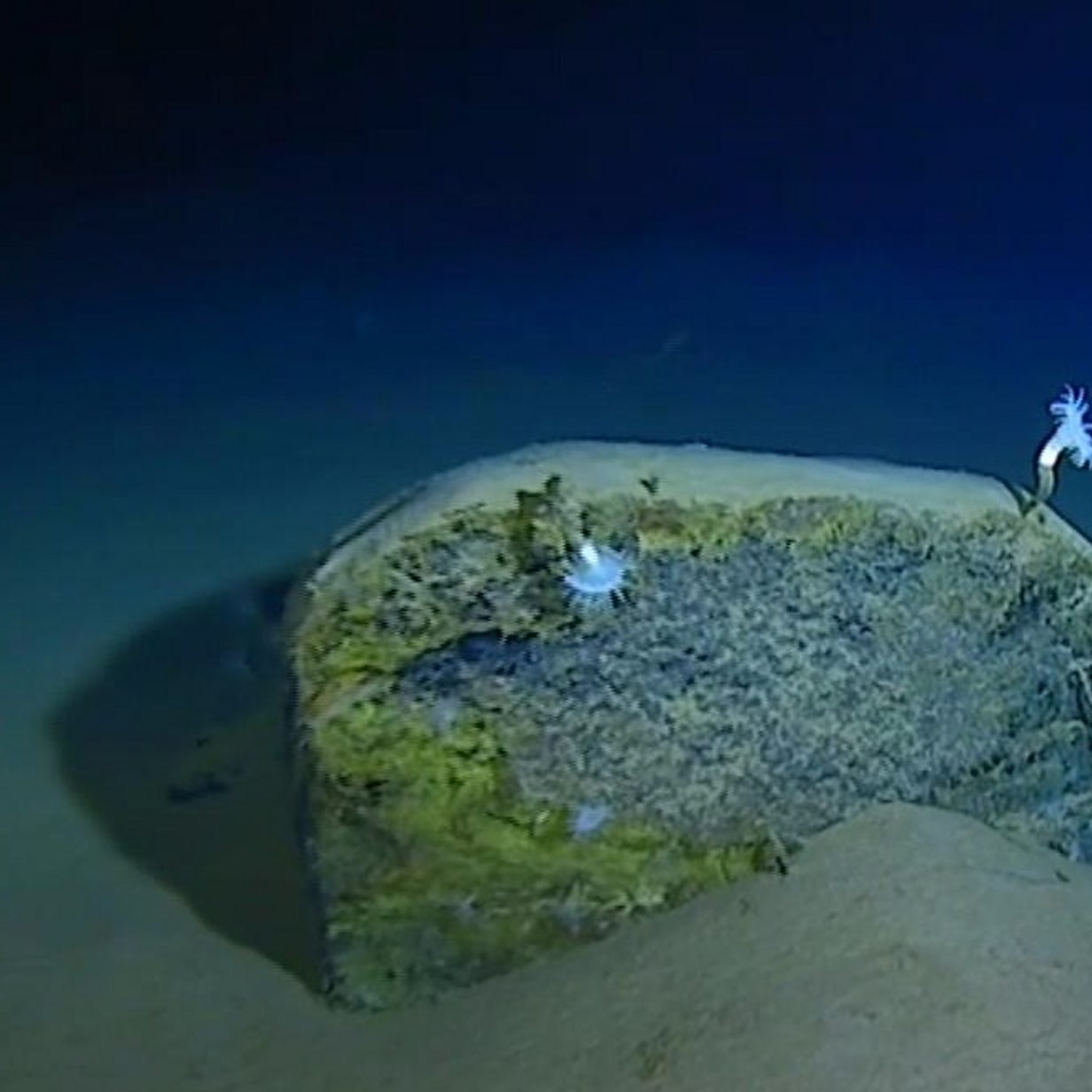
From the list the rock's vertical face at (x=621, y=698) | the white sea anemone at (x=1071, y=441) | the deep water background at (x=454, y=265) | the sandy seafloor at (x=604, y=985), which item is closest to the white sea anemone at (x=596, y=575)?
the rock's vertical face at (x=621, y=698)

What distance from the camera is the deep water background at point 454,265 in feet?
23.8

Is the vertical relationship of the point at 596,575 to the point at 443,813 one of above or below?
above

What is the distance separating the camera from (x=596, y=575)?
2.93 meters

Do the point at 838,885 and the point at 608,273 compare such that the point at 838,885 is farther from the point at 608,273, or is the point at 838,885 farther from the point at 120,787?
the point at 608,273

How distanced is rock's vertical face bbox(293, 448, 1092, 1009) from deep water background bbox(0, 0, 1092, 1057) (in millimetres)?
1301

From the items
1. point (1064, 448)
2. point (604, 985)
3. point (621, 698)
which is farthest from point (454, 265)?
point (604, 985)

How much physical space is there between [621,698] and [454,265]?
9.24m

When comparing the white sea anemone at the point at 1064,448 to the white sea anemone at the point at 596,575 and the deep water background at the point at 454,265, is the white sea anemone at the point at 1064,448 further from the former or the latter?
the deep water background at the point at 454,265

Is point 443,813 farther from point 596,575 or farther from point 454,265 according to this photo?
point 454,265

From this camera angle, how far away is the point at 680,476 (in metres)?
3.04

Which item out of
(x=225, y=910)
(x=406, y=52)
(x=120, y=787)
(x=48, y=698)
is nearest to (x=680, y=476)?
(x=225, y=910)

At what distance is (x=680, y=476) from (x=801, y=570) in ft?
0.95

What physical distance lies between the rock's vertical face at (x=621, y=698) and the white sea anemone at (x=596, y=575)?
0.05ft

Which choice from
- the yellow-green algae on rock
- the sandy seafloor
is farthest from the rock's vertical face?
the sandy seafloor
